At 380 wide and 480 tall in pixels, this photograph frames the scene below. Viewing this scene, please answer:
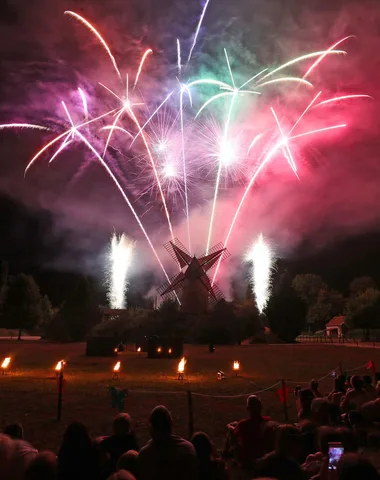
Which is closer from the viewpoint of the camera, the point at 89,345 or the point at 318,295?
the point at 89,345

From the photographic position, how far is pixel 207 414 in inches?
516

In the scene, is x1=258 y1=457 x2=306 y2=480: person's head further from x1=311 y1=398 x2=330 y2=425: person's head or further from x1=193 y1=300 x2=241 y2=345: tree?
x1=193 y1=300 x2=241 y2=345: tree

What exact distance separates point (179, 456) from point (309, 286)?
111146 millimetres

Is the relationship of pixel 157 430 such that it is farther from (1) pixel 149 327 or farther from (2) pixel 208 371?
(1) pixel 149 327

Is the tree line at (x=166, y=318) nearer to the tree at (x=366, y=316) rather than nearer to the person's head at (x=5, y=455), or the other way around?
the tree at (x=366, y=316)

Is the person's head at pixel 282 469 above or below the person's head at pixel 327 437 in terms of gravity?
below

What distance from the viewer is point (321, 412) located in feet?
26.0

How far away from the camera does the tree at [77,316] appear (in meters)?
61.9

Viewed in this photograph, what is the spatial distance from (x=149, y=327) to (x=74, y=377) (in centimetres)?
3455

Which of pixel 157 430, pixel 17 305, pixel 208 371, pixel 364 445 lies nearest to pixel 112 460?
pixel 157 430

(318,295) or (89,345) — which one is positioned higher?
(318,295)

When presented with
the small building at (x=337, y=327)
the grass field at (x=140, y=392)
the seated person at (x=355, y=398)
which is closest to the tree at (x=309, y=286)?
the small building at (x=337, y=327)

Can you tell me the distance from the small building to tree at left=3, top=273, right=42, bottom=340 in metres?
58.6

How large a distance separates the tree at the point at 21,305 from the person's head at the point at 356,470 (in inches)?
2953
